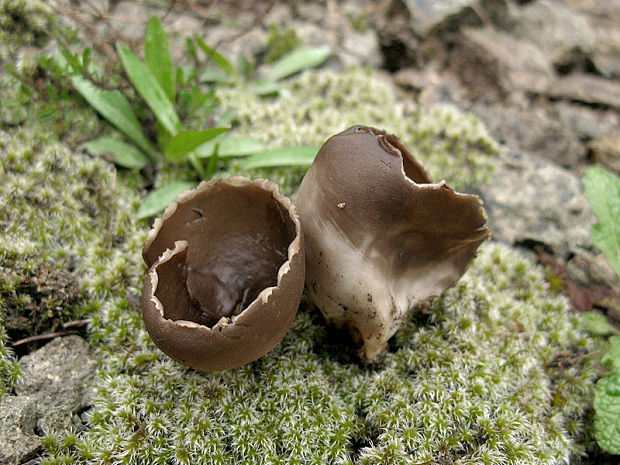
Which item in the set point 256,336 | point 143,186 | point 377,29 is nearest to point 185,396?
point 256,336

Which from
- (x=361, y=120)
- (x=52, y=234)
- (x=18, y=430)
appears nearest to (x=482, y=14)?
(x=361, y=120)

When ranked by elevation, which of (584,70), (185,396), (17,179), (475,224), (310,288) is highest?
(17,179)

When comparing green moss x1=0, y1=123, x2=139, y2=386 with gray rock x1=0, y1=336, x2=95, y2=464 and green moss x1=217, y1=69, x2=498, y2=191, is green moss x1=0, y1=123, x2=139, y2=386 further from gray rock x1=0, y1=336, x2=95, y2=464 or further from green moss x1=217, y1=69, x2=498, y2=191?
green moss x1=217, y1=69, x2=498, y2=191

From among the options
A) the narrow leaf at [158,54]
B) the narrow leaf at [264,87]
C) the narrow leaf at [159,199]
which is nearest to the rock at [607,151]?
the narrow leaf at [264,87]

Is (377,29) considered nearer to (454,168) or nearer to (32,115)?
(454,168)

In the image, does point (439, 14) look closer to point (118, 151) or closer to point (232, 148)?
point (232, 148)

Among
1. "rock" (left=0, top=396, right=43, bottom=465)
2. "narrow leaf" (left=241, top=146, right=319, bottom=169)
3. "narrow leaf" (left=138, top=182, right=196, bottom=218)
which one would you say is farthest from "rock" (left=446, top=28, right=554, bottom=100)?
"rock" (left=0, top=396, right=43, bottom=465)
